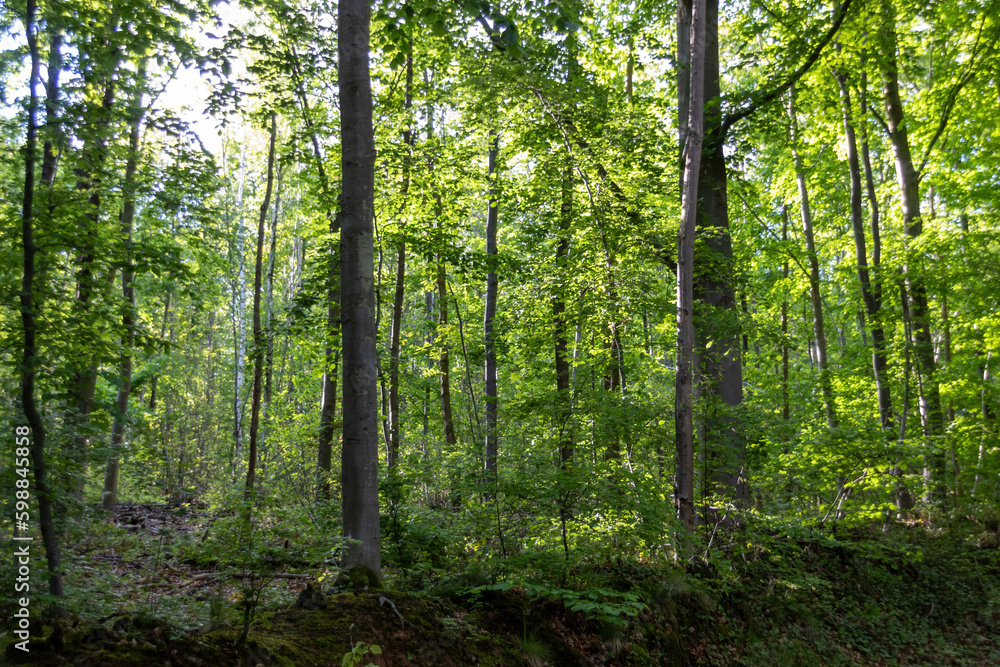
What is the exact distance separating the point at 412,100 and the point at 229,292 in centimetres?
1896

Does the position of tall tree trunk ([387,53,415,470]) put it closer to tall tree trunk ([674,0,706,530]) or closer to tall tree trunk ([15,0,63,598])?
tall tree trunk ([674,0,706,530])

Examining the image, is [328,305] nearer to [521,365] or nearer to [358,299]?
[358,299]

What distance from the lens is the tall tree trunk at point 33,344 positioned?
12.2ft

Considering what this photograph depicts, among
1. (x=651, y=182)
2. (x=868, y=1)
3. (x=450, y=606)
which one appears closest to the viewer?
(x=450, y=606)

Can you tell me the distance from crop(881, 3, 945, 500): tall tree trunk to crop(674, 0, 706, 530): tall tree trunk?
16.9 ft

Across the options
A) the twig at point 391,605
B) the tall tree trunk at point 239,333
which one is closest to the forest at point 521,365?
the twig at point 391,605

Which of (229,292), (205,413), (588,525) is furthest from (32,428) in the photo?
(229,292)

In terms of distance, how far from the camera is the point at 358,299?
5.15 meters

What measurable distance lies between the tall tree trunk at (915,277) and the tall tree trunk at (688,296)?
5.15 meters

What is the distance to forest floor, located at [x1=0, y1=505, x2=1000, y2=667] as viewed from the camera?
345 cm

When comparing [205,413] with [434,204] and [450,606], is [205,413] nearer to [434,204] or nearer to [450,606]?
[434,204]

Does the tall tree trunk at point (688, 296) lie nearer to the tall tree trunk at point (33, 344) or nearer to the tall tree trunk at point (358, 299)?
the tall tree trunk at point (358, 299)

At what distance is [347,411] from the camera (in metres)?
5.05

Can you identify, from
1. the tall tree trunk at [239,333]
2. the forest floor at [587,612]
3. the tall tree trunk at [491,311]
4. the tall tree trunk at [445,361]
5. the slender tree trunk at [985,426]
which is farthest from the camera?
the tall tree trunk at [239,333]
